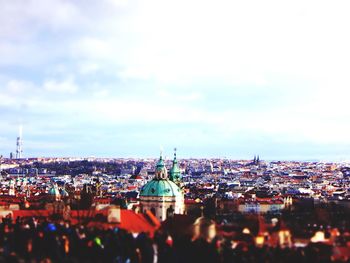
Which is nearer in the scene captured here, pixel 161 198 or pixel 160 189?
pixel 161 198

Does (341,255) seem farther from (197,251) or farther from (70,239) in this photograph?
(70,239)

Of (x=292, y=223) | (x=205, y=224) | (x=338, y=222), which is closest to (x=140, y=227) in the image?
(x=205, y=224)

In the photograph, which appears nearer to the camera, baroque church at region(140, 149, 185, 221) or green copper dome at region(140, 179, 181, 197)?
baroque church at region(140, 149, 185, 221)

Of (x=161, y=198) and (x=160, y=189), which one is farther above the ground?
(x=160, y=189)

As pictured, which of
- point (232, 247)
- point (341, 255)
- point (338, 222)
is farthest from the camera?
point (338, 222)

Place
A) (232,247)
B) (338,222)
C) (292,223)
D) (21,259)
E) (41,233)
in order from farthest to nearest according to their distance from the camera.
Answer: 1. (338,222)
2. (292,223)
3. (41,233)
4. (232,247)
5. (21,259)

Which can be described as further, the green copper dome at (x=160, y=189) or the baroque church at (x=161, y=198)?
the green copper dome at (x=160, y=189)

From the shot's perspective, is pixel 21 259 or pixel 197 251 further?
pixel 197 251
